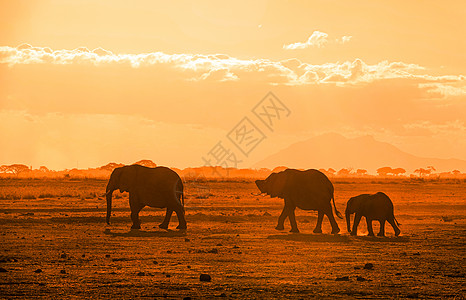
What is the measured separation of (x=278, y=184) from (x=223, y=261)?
38.8 feet

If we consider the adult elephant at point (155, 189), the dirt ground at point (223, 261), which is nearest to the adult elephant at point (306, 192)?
the dirt ground at point (223, 261)

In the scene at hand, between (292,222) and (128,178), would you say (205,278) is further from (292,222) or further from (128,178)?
(128,178)

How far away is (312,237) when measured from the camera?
28.0 meters

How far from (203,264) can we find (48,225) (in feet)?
48.2

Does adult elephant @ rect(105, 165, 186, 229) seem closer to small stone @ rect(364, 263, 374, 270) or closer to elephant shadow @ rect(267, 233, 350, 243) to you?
elephant shadow @ rect(267, 233, 350, 243)

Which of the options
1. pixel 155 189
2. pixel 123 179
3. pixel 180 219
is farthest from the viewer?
pixel 123 179

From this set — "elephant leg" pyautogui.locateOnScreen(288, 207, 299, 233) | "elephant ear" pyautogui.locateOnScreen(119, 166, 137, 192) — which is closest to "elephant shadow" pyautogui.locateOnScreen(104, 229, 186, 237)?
"elephant ear" pyautogui.locateOnScreen(119, 166, 137, 192)

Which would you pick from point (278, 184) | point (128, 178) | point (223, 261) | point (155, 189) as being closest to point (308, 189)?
point (278, 184)

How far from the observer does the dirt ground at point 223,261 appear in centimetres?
1522

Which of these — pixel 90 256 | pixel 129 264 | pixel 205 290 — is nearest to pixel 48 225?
pixel 90 256

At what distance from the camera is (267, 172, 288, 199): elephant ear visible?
103 feet

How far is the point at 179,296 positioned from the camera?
1438cm

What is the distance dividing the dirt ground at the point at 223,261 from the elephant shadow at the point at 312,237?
4 centimetres

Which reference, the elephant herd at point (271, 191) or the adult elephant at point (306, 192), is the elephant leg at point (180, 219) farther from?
the adult elephant at point (306, 192)
